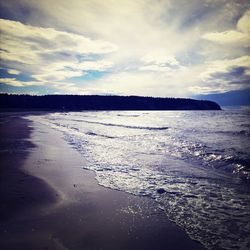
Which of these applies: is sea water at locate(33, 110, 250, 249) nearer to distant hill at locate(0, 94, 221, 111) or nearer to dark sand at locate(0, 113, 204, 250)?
dark sand at locate(0, 113, 204, 250)

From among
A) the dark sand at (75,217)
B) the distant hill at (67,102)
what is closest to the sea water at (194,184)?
the dark sand at (75,217)

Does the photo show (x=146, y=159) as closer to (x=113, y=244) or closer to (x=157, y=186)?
(x=157, y=186)

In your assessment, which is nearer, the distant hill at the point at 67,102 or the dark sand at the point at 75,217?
the dark sand at the point at 75,217

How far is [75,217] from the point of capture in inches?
207

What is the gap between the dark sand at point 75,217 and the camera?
4.26 meters

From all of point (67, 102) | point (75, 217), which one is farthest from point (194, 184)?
point (67, 102)

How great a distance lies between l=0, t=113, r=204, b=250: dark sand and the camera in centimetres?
426

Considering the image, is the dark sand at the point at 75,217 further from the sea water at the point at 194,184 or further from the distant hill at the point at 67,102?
the distant hill at the point at 67,102

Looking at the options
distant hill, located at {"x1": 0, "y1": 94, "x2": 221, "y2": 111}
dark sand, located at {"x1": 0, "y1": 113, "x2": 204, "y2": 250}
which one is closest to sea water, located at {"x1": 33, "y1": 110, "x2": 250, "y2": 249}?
dark sand, located at {"x1": 0, "y1": 113, "x2": 204, "y2": 250}

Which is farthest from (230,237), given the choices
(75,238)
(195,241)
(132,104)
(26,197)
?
(132,104)

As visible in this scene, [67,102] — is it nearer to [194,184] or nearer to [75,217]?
[194,184]

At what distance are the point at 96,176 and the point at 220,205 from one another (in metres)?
4.42

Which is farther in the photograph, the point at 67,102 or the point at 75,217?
the point at 67,102

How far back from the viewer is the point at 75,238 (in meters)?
4.36
